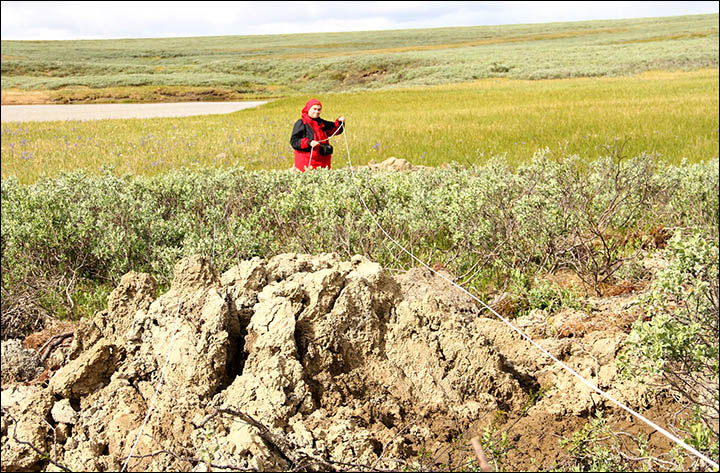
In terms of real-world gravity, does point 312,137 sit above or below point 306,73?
below

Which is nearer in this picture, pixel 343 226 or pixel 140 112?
pixel 343 226

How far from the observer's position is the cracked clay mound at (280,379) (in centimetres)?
243

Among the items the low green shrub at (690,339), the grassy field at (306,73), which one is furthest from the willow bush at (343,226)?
the grassy field at (306,73)

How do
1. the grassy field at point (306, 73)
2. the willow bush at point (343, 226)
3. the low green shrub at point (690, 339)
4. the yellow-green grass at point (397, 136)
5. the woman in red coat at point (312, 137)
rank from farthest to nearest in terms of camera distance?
the grassy field at point (306, 73)
the yellow-green grass at point (397, 136)
the woman in red coat at point (312, 137)
the willow bush at point (343, 226)
the low green shrub at point (690, 339)

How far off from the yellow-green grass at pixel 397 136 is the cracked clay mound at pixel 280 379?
17.6 feet

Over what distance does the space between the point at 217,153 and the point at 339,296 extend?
8.41 m

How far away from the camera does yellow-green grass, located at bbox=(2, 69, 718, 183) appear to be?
10898 millimetres

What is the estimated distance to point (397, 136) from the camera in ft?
38.0

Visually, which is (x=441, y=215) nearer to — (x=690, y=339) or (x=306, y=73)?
(x=690, y=339)

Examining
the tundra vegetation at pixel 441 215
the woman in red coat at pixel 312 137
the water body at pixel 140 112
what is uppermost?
the woman in red coat at pixel 312 137

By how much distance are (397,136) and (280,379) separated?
371 inches

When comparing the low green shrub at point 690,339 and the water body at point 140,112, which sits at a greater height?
the low green shrub at point 690,339

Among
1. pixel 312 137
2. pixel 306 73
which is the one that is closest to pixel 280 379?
pixel 312 137

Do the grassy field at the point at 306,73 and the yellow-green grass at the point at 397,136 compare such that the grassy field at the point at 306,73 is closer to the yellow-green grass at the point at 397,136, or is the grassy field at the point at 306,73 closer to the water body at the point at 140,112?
the water body at the point at 140,112
